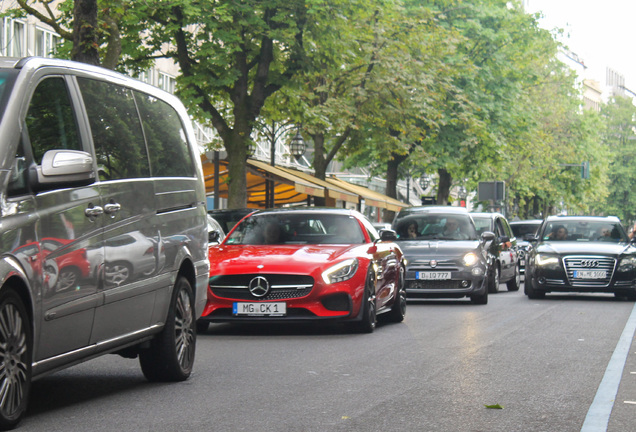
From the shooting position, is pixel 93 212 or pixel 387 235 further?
pixel 387 235

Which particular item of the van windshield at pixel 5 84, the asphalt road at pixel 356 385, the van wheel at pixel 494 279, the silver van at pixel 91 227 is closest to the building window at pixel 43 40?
the van wheel at pixel 494 279

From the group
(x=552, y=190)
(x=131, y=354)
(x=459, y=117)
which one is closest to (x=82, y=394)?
(x=131, y=354)

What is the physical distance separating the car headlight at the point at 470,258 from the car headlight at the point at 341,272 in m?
7.12

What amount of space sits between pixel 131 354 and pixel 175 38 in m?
20.0

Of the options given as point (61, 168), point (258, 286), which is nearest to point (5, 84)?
point (61, 168)

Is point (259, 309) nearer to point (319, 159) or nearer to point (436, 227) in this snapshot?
point (436, 227)

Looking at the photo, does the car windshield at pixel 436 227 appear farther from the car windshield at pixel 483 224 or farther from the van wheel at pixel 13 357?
the van wheel at pixel 13 357

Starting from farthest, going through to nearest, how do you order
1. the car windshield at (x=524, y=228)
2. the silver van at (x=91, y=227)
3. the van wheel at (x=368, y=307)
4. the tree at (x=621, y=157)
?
the tree at (x=621, y=157) → the car windshield at (x=524, y=228) → the van wheel at (x=368, y=307) → the silver van at (x=91, y=227)

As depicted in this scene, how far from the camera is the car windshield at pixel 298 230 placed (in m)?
14.9

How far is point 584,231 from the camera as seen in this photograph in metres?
24.1

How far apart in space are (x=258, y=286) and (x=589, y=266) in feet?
33.8

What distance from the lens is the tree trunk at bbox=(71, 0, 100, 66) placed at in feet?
55.7

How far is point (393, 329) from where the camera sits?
1503 centimetres

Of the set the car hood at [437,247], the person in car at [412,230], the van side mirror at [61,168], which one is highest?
the van side mirror at [61,168]
